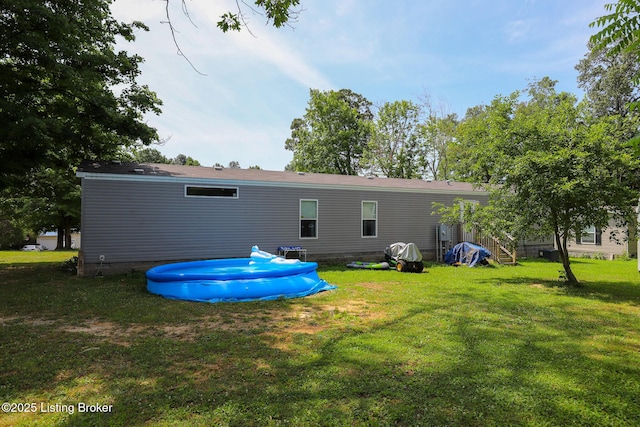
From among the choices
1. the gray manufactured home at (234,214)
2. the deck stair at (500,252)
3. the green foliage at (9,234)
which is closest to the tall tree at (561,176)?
the deck stair at (500,252)

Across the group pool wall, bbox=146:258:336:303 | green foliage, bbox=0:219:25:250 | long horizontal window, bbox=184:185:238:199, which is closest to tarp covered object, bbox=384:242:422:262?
pool wall, bbox=146:258:336:303

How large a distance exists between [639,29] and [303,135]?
101ft

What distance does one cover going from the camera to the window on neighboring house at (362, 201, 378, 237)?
1380 centimetres

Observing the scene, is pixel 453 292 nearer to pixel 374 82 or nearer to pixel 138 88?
pixel 138 88

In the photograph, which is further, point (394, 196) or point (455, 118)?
point (455, 118)

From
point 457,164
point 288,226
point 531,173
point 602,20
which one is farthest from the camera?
point 457,164

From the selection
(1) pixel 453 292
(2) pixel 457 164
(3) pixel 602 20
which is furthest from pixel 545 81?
(3) pixel 602 20

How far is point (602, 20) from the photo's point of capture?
2.76 meters

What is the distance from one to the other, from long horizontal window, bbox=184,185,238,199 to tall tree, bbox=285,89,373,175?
19.4 m

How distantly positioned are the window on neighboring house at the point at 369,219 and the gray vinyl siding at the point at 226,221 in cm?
18

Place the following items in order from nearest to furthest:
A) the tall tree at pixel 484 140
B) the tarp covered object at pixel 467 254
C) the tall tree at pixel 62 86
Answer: the tall tree at pixel 62 86 → the tall tree at pixel 484 140 → the tarp covered object at pixel 467 254

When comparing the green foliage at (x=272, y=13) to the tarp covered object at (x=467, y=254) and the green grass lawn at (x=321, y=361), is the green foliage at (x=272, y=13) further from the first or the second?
the tarp covered object at (x=467, y=254)

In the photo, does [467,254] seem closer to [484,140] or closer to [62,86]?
[484,140]

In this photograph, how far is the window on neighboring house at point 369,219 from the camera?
13.8 metres
